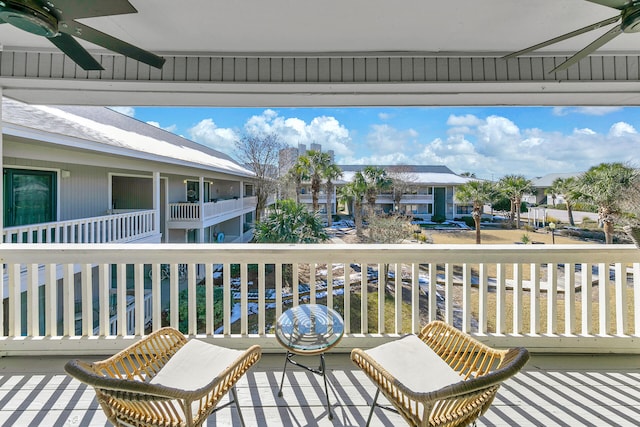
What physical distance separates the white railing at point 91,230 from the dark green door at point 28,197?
11.4 inches

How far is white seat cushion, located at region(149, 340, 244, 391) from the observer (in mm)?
1526

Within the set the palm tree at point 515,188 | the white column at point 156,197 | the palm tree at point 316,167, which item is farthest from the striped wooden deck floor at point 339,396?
the palm tree at point 316,167

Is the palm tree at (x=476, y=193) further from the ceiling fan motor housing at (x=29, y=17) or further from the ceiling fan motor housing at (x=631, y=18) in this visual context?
the ceiling fan motor housing at (x=29, y=17)

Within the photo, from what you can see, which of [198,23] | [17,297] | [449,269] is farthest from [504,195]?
[17,297]

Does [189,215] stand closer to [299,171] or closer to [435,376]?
[299,171]

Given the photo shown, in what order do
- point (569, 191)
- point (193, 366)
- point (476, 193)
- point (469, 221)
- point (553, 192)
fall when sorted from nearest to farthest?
point (193, 366) → point (569, 191) → point (553, 192) → point (476, 193) → point (469, 221)

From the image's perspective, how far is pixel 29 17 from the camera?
1420 mm

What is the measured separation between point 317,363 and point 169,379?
3.69ft

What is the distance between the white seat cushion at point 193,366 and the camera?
1526 millimetres

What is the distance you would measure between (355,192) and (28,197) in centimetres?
1301

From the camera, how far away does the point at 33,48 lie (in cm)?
238

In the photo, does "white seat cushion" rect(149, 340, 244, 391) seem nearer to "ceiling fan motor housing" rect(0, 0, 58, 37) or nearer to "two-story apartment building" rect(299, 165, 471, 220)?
"ceiling fan motor housing" rect(0, 0, 58, 37)

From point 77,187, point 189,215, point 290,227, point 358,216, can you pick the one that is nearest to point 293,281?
point 77,187

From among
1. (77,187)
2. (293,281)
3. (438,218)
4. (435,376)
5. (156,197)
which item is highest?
(77,187)
